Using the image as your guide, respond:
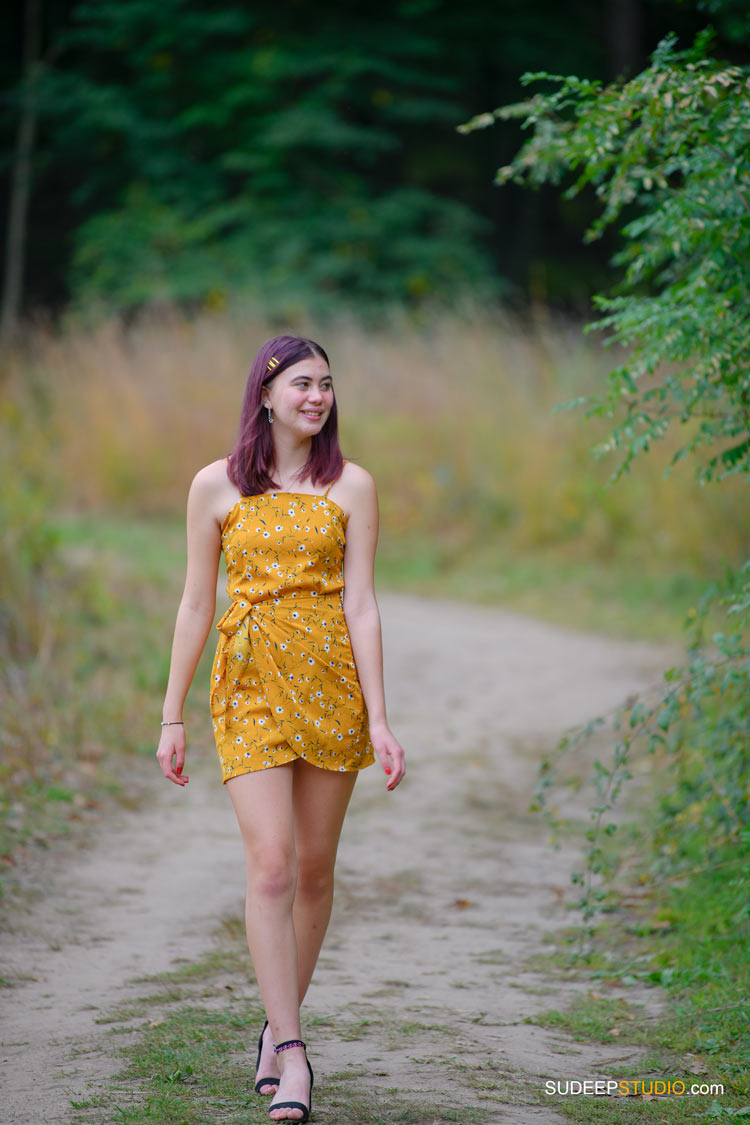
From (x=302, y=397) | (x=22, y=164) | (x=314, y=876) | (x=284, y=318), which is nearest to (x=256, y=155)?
(x=284, y=318)

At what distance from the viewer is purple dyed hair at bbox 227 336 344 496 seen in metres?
3.28

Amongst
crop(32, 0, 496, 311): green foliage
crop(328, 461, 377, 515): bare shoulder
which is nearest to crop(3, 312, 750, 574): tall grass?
crop(32, 0, 496, 311): green foliage

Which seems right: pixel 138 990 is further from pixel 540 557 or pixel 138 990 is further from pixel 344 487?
pixel 540 557

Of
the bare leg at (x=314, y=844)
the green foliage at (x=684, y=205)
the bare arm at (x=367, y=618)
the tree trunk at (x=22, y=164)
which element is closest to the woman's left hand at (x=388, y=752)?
the bare arm at (x=367, y=618)

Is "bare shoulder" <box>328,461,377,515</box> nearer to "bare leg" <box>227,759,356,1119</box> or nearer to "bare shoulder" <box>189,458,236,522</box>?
"bare shoulder" <box>189,458,236,522</box>

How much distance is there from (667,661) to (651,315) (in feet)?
15.1

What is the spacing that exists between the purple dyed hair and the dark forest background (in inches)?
604

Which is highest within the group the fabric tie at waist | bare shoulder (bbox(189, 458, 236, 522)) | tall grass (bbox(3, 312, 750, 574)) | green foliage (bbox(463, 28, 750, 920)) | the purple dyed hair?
tall grass (bbox(3, 312, 750, 574))

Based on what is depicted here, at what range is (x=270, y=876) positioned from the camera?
3031mm

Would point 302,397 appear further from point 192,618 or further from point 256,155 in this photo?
point 256,155

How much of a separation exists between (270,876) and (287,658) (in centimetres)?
52

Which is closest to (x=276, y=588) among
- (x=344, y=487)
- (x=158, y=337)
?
(x=344, y=487)

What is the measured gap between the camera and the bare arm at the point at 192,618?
3.27 meters

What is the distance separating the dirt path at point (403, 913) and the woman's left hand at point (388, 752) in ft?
2.59
